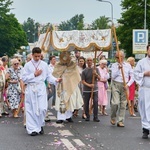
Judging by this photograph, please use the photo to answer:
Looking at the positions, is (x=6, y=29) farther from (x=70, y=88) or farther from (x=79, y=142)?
(x=79, y=142)

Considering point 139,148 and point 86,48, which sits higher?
point 86,48

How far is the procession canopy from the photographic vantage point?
1234 cm

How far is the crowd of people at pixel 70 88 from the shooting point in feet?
33.9

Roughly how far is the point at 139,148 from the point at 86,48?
4.28 meters

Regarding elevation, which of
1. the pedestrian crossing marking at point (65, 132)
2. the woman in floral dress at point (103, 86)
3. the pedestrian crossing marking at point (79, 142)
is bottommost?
the pedestrian crossing marking at point (65, 132)

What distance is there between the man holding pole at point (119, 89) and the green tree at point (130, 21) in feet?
196

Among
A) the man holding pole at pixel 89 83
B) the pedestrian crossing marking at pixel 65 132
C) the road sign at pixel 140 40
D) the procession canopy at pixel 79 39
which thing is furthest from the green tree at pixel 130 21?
the pedestrian crossing marking at pixel 65 132

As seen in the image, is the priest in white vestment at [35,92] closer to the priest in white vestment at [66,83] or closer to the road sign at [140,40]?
the priest in white vestment at [66,83]

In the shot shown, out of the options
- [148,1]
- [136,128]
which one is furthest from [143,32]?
[148,1]

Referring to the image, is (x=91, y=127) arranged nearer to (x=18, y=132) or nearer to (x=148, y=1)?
(x=18, y=132)

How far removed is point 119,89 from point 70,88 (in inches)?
59.7

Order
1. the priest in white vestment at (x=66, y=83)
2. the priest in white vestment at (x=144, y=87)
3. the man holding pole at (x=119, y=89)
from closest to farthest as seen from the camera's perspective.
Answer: the priest in white vestment at (x=144, y=87)
the man holding pole at (x=119, y=89)
the priest in white vestment at (x=66, y=83)

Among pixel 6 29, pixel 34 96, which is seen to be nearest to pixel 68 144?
pixel 34 96

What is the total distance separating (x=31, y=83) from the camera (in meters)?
10.6
